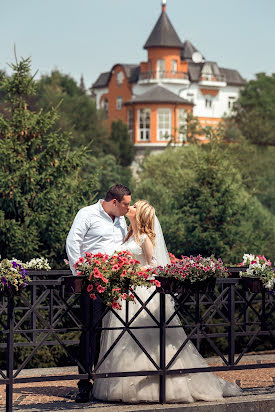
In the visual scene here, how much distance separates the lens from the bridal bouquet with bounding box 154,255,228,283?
775cm

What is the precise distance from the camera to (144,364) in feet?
26.2

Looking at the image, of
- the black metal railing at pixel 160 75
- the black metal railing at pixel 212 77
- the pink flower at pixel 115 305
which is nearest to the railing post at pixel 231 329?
the pink flower at pixel 115 305

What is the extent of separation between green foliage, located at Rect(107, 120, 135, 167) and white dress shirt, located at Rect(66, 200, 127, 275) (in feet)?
219

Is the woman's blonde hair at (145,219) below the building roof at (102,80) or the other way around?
below

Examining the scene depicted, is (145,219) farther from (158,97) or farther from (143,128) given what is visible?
(143,128)

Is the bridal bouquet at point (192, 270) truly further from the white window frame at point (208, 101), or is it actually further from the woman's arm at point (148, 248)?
the white window frame at point (208, 101)

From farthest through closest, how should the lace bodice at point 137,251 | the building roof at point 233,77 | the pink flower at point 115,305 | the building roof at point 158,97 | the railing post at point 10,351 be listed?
the building roof at point 233,77
the building roof at point 158,97
the lace bodice at point 137,251
the pink flower at point 115,305
the railing post at point 10,351

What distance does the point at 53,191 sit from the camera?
1930cm

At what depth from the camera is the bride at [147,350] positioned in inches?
313

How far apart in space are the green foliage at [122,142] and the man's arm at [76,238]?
66.9 m

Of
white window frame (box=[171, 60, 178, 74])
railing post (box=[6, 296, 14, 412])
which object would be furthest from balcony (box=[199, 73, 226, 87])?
railing post (box=[6, 296, 14, 412])

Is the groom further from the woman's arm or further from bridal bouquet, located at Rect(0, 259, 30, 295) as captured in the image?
bridal bouquet, located at Rect(0, 259, 30, 295)

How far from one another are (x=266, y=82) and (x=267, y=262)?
80.9 meters

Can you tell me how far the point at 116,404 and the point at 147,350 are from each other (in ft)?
1.90
